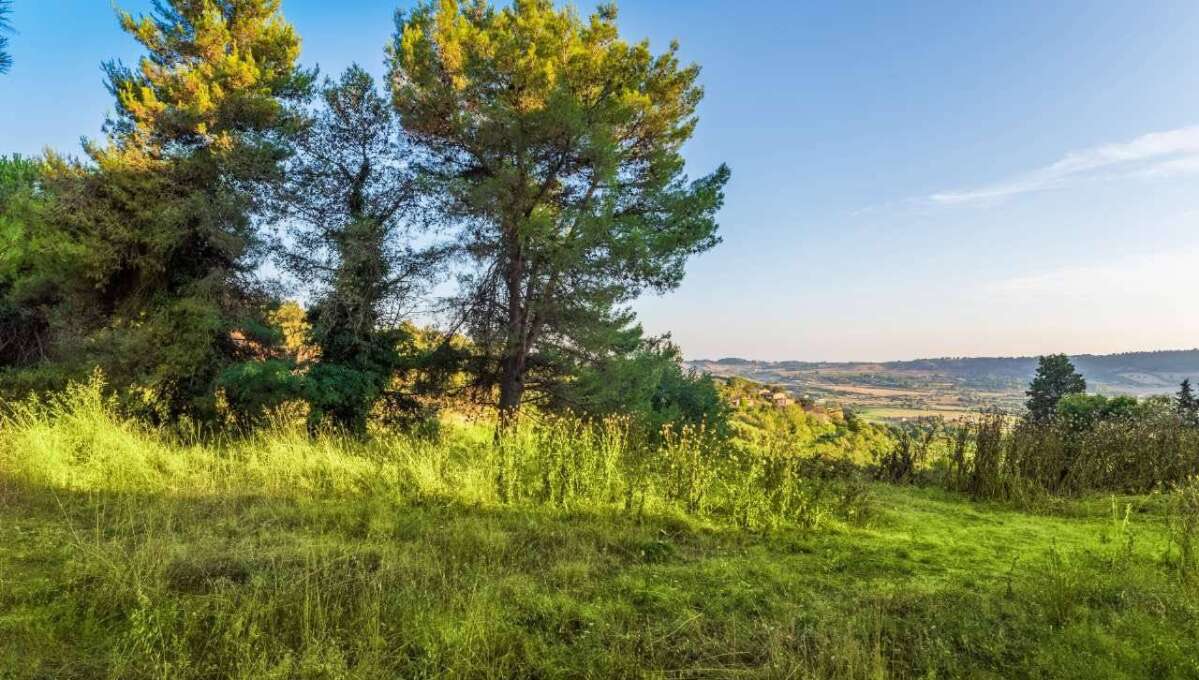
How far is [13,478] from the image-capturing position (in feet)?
20.6

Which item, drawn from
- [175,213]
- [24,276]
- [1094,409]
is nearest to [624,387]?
[175,213]

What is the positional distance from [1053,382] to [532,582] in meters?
18.2

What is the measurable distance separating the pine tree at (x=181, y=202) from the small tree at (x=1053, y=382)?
19.6 meters

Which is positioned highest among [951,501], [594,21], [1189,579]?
[594,21]

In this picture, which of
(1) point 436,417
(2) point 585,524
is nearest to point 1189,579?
(2) point 585,524

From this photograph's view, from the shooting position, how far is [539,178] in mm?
9914

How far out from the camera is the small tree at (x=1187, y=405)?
30.6ft

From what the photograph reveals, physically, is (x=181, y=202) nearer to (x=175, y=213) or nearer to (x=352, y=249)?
(x=175, y=213)

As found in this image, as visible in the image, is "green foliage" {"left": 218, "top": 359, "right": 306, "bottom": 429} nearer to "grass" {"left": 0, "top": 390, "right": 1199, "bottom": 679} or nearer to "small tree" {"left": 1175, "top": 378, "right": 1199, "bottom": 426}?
"grass" {"left": 0, "top": 390, "right": 1199, "bottom": 679}

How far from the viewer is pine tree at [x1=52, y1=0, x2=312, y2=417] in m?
9.73

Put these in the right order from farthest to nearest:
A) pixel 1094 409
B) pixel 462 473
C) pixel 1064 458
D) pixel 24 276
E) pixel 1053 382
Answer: pixel 1053 382 < pixel 1094 409 < pixel 24 276 < pixel 1064 458 < pixel 462 473

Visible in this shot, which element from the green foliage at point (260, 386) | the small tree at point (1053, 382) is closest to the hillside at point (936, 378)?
the small tree at point (1053, 382)

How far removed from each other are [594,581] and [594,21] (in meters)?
10.0

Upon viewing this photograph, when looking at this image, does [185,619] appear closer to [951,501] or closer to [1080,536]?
[1080,536]
